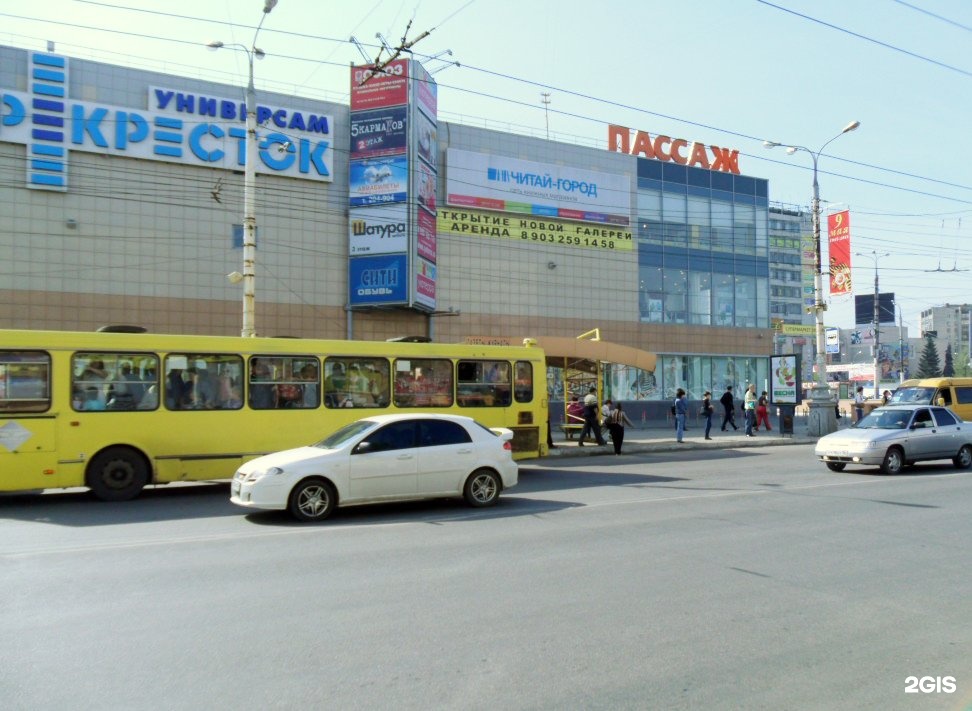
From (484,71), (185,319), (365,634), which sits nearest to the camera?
(365,634)

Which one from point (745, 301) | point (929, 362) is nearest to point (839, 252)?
point (745, 301)

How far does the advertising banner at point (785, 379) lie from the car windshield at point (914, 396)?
3467 millimetres

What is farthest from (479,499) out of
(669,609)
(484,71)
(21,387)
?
(484,71)

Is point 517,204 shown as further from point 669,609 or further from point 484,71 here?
point 669,609

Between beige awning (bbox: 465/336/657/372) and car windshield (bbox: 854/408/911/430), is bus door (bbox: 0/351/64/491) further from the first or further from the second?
car windshield (bbox: 854/408/911/430)

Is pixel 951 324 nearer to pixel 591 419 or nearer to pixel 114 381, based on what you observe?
pixel 591 419

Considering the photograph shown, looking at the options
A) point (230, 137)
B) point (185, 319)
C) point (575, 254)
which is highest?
point (230, 137)

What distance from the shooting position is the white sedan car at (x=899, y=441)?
16.5m

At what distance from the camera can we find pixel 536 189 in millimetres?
36531

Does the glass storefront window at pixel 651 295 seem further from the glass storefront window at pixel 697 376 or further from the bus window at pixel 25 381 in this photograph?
the bus window at pixel 25 381

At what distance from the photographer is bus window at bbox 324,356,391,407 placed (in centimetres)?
1558

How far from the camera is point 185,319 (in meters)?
29.5

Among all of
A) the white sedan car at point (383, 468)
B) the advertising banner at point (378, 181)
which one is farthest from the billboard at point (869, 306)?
the white sedan car at point (383, 468)

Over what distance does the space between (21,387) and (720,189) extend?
36.9 metres
